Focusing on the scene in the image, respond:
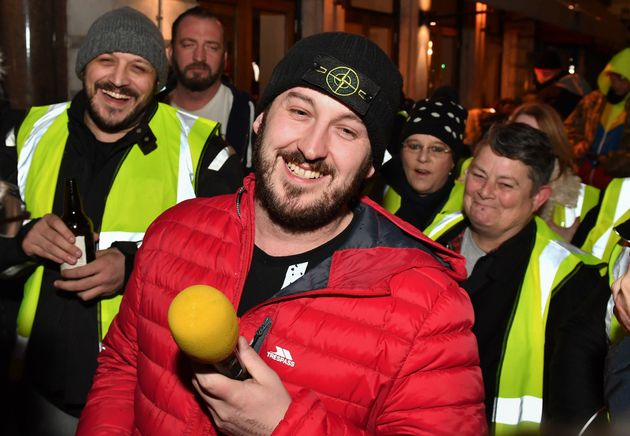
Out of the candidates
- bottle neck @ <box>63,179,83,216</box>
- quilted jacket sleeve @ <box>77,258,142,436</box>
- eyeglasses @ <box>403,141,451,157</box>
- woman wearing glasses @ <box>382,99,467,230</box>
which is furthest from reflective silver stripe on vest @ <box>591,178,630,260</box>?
bottle neck @ <box>63,179,83,216</box>

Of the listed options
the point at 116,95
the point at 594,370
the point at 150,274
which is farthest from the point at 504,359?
the point at 116,95

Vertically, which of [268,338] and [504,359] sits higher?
[268,338]

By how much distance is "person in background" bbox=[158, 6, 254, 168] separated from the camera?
4.40 m

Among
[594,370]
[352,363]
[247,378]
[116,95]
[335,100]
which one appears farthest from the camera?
[116,95]

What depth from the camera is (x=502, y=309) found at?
8.68 ft

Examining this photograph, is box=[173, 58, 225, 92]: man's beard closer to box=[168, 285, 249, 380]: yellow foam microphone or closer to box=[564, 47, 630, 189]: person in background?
box=[564, 47, 630, 189]: person in background

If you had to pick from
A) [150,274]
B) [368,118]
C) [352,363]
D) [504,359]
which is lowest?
[504,359]

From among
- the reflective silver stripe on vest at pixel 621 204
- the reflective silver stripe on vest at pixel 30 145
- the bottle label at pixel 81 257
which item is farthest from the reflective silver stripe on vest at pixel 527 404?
the reflective silver stripe on vest at pixel 30 145

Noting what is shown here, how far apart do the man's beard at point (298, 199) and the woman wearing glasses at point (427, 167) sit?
6.78 feet

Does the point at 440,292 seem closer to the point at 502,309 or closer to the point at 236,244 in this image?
the point at 236,244

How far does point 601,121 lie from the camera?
6855 millimetres

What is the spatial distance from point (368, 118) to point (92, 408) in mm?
1115

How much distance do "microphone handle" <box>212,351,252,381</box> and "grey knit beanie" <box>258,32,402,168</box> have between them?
80cm

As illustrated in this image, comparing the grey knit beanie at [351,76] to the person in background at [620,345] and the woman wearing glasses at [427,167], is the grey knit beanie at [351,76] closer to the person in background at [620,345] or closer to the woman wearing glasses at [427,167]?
the person in background at [620,345]
